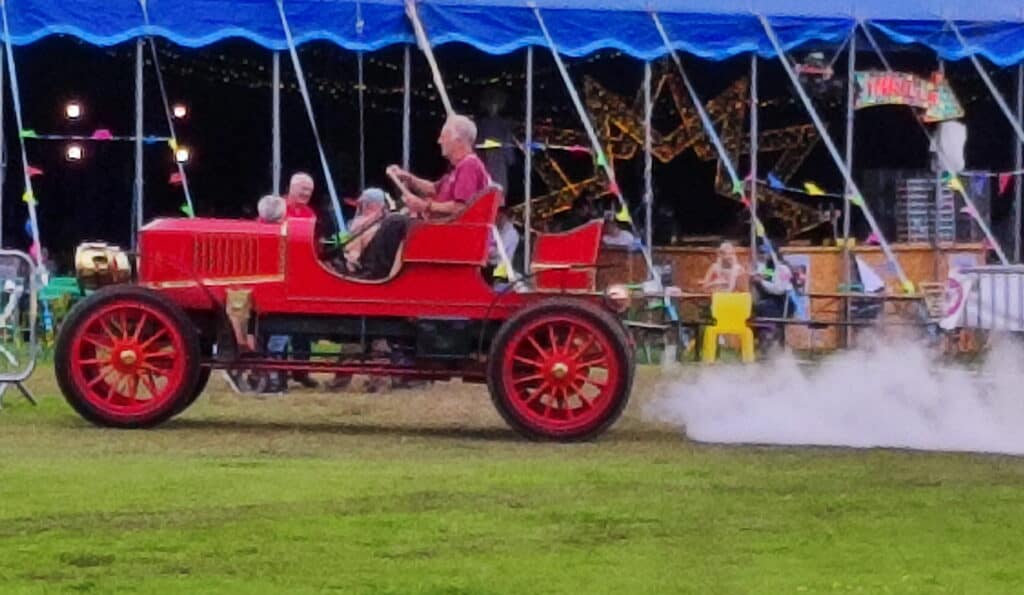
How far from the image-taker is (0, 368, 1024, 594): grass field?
6.98 meters

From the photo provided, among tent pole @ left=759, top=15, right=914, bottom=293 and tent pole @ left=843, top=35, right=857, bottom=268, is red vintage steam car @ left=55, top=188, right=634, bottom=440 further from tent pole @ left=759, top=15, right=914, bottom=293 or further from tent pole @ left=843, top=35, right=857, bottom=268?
tent pole @ left=843, top=35, right=857, bottom=268

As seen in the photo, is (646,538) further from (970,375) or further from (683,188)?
(683,188)

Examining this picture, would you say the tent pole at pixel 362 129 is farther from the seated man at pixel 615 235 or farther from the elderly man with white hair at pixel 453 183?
the elderly man with white hair at pixel 453 183

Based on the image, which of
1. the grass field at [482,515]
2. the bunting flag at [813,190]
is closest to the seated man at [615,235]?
the bunting flag at [813,190]

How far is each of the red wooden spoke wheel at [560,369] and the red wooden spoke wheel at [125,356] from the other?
157 cm

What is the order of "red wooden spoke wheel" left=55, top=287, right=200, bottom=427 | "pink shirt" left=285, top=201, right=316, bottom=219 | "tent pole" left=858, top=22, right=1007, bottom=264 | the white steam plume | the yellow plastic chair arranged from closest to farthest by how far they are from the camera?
"red wooden spoke wheel" left=55, top=287, right=200, bottom=427
the white steam plume
"pink shirt" left=285, top=201, right=316, bottom=219
the yellow plastic chair
"tent pole" left=858, top=22, right=1007, bottom=264

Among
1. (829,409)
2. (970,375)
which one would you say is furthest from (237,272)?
(970,375)

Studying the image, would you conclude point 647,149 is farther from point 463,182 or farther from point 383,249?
point 383,249

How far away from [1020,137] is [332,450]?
36.9 ft

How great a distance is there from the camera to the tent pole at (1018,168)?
20.5 m

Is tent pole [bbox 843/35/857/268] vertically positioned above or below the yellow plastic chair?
above

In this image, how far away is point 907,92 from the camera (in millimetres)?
20219

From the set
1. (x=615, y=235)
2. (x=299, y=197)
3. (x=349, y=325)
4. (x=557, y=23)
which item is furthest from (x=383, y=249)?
(x=615, y=235)

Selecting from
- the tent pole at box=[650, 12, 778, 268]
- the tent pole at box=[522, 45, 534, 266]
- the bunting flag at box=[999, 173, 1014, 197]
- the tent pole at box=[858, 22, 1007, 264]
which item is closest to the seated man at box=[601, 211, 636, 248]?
the tent pole at box=[522, 45, 534, 266]
